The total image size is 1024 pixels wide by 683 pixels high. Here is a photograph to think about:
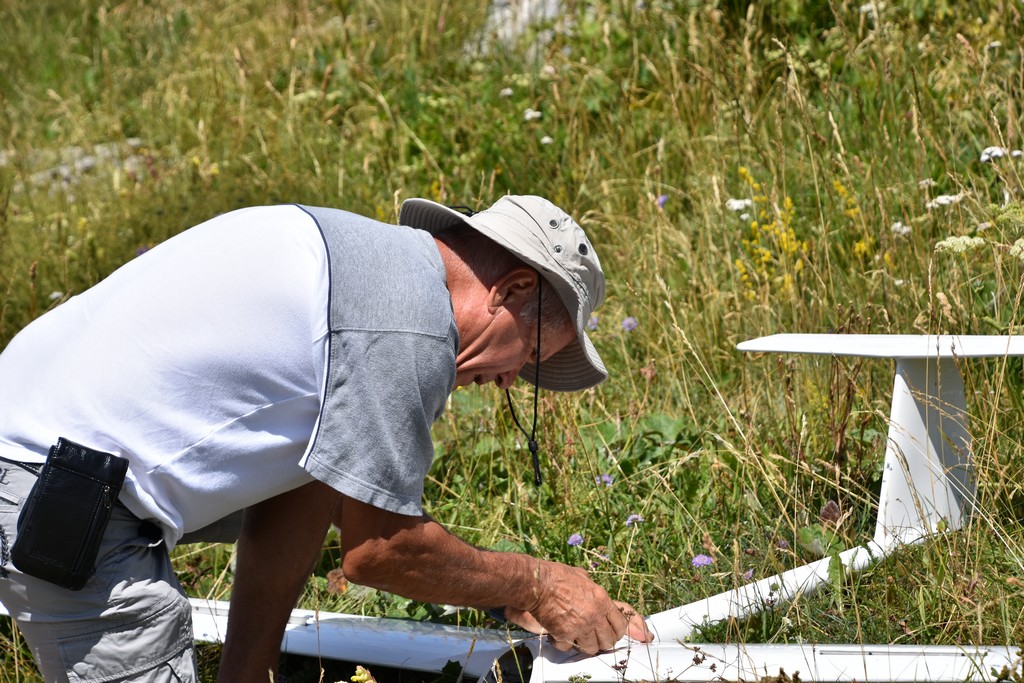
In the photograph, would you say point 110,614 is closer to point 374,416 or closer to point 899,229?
point 374,416

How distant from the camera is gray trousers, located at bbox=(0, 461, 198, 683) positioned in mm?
2045

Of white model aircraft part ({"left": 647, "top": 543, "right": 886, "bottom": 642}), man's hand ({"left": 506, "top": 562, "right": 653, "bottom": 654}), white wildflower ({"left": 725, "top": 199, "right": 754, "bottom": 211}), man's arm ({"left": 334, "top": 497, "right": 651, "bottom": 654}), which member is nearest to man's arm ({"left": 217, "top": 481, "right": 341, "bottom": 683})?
man's arm ({"left": 334, "top": 497, "right": 651, "bottom": 654})

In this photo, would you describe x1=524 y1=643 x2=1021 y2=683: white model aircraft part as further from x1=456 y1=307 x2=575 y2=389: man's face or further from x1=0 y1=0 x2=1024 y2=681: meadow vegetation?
x1=456 y1=307 x2=575 y2=389: man's face

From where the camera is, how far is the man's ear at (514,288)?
219 cm

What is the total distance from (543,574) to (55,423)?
1003mm

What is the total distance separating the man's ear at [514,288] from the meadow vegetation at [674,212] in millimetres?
902

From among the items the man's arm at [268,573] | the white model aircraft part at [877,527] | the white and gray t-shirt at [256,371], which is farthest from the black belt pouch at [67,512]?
the white model aircraft part at [877,527]

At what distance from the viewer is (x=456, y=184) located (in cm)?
538

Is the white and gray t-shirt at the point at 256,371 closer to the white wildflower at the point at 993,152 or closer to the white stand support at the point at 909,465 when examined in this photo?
the white stand support at the point at 909,465

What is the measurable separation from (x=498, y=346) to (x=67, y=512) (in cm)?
87

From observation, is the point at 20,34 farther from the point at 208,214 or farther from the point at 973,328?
the point at 973,328

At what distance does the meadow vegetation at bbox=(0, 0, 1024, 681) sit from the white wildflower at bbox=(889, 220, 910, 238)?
0.05ft

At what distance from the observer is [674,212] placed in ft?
15.8

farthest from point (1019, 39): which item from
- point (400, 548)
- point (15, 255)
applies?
point (15, 255)
